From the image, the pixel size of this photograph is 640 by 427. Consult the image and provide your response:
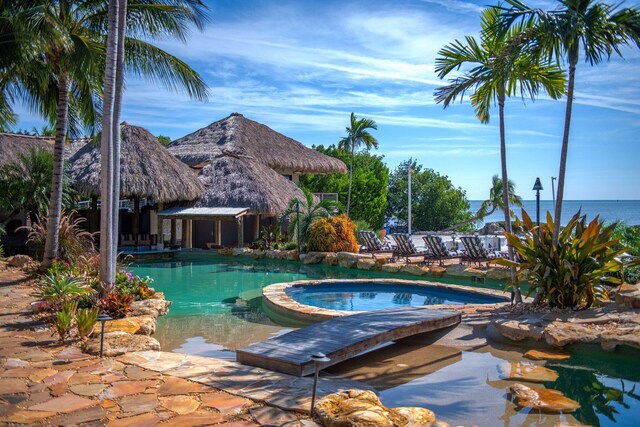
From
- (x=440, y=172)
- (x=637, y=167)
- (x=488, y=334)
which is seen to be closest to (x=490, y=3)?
(x=488, y=334)

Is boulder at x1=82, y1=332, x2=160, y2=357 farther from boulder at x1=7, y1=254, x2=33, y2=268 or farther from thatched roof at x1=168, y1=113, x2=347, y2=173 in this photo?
thatched roof at x1=168, y1=113, x2=347, y2=173

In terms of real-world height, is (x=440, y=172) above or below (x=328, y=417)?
above

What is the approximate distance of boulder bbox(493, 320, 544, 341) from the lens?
6559mm

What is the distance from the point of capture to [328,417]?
369cm

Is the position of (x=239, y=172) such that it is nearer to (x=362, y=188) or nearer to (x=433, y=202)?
(x=362, y=188)

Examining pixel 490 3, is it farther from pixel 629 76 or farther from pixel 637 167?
pixel 637 167

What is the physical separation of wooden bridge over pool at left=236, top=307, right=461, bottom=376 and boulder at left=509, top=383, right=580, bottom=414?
1644 mm

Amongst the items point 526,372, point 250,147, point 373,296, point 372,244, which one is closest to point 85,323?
point 526,372

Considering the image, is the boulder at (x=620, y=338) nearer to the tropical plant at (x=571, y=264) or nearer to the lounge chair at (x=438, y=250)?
the tropical plant at (x=571, y=264)

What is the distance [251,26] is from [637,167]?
16.6m

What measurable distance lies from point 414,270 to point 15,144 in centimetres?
1440

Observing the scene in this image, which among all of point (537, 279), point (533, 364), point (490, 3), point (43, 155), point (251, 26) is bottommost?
point (533, 364)

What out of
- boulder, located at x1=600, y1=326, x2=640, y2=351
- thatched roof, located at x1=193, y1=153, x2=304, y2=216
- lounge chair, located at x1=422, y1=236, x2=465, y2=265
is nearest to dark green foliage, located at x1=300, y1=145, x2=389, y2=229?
thatched roof, located at x1=193, y1=153, x2=304, y2=216

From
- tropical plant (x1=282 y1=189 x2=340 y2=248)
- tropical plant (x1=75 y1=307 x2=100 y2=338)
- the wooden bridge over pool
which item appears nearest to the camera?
the wooden bridge over pool
